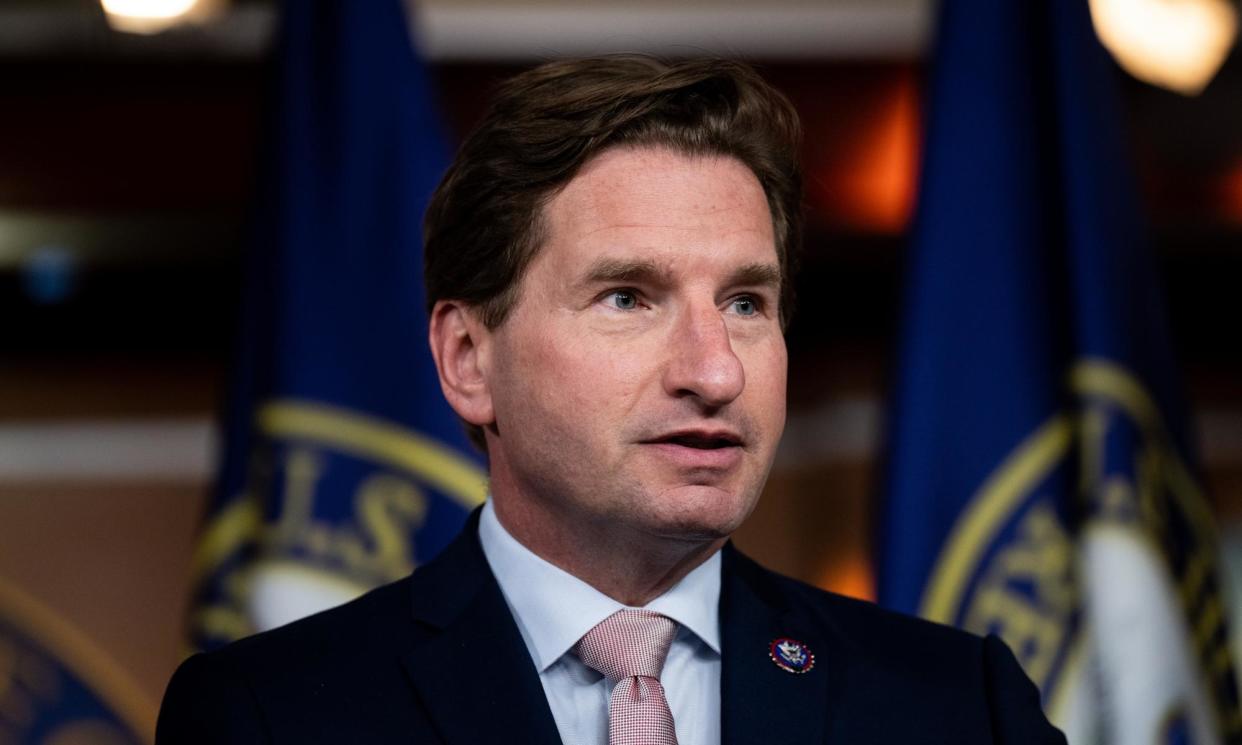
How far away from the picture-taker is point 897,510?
9.29 feet

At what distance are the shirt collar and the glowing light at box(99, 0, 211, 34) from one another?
1.97 metres

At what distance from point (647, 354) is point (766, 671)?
36 centimetres

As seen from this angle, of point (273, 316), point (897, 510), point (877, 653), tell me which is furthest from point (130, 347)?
point (877, 653)

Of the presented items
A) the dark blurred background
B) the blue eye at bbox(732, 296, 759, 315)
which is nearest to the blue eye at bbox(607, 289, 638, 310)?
the blue eye at bbox(732, 296, 759, 315)

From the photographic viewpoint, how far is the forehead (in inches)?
62.7

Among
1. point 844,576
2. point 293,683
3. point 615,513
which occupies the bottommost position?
point 844,576

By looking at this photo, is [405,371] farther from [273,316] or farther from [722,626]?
[722,626]

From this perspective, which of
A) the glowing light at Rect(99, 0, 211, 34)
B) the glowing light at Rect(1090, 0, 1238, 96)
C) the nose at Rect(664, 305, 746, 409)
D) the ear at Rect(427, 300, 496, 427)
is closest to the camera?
the nose at Rect(664, 305, 746, 409)

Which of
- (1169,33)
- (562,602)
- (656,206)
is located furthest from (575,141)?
(1169,33)

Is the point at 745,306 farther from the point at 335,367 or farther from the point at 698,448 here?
the point at 335,367

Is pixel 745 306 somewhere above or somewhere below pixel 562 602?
above

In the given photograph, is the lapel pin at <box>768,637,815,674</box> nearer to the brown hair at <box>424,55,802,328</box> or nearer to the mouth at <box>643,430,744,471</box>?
the mouth at <box>643,430,744,471</box>

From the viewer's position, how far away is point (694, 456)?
1.53 metres

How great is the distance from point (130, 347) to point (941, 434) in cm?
200
